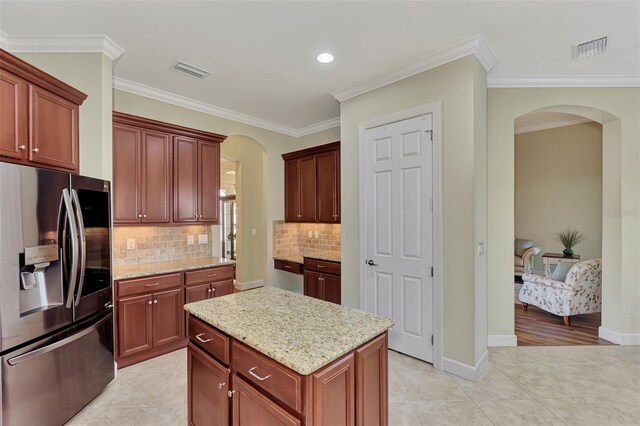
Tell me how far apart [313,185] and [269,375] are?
3.56 meters

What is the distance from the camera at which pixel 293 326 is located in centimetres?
155

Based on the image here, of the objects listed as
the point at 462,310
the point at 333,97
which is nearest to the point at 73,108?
the point at 333,97

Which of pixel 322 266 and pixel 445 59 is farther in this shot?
pixel 322 266

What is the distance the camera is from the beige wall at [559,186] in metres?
5.76

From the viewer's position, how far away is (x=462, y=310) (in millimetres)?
2703

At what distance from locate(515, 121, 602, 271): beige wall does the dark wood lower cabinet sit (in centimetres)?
652

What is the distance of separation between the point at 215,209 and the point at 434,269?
2747mm

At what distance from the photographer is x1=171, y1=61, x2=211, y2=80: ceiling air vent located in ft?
9.82

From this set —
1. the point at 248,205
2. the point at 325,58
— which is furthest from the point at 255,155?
the point at 325,58

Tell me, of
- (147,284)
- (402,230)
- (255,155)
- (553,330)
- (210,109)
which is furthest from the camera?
(255,155)

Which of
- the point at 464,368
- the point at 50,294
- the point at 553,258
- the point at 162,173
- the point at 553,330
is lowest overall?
the point at 553,330

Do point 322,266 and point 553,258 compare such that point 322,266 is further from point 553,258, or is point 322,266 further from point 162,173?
point 553,258

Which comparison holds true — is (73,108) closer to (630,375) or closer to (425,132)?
(425,132)

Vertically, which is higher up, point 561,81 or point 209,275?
point 561,81
